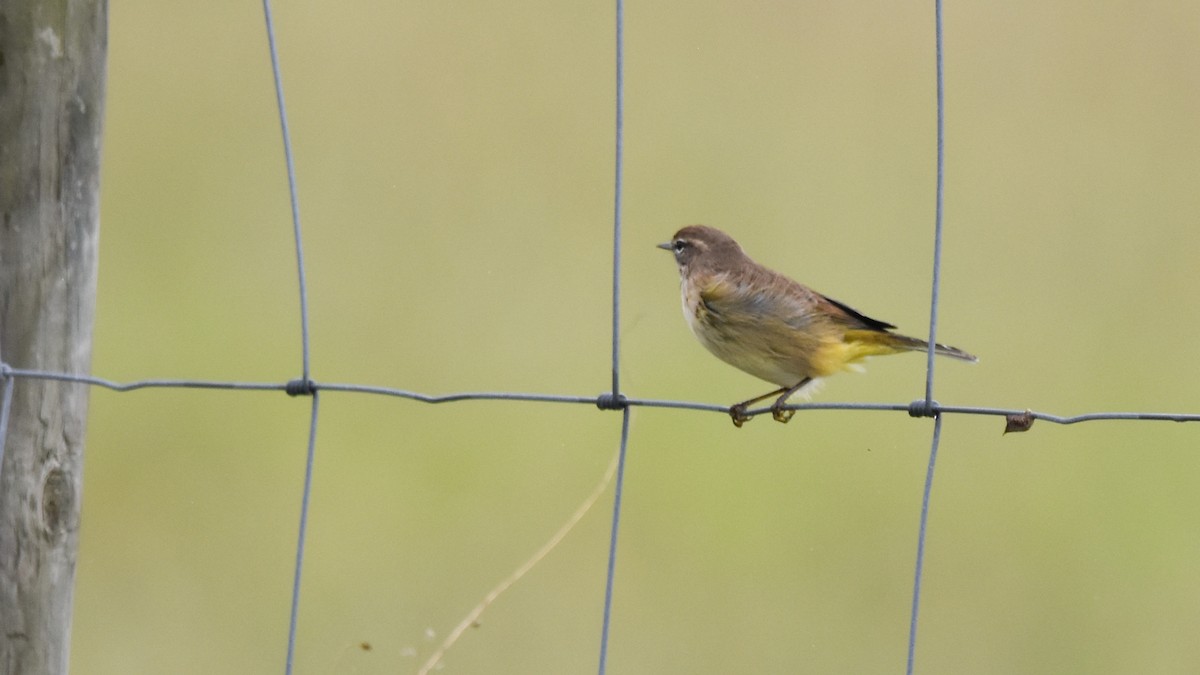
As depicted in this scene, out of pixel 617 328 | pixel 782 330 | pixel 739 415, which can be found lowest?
pixel 739 415

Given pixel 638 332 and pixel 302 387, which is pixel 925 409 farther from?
pixel 638 332

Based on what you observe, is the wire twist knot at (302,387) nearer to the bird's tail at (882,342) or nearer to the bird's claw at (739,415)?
the bird's claw at (739,415)

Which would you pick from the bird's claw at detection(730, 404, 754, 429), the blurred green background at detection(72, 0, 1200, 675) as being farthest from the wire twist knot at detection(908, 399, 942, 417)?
the blurred green background at detection(72, 0, 1200, 675)

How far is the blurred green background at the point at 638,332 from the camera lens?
6191 mm

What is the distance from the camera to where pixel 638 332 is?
7914 millimetres

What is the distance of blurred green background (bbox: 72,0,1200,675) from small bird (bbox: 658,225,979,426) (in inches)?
80.6

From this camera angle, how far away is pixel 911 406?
2.39 m

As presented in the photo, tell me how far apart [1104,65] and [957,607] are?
4501mm

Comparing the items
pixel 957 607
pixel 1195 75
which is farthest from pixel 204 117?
pixel 1195 75

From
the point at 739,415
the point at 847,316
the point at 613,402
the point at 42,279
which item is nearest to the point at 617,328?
the point at 613,402

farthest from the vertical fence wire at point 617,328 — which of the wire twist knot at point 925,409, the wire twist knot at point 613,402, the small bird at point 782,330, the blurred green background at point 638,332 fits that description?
the blurred green background at point 638,332

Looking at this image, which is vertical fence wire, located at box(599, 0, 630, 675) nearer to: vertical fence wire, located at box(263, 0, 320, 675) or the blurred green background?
vertical fence wire, located at box(263, 0, 320, 675)

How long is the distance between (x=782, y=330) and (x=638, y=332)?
4.21m

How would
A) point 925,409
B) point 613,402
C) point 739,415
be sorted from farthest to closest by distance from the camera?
point 739,415, point 613,402, point 925,409
